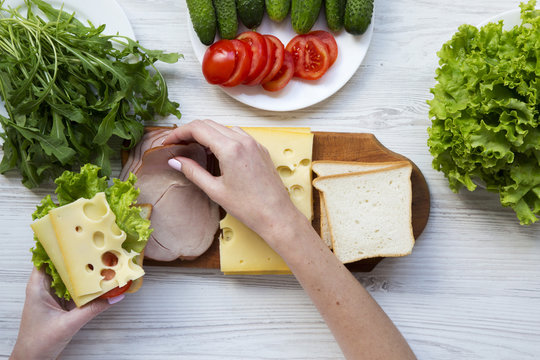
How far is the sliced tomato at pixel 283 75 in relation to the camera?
1.59 metres

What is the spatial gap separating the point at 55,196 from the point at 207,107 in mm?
668

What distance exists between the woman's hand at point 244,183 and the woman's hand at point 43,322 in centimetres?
54

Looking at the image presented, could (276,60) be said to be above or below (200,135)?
above

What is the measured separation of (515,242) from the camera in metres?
1.69

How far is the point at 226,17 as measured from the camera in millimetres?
1557

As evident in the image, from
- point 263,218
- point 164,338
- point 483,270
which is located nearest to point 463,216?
point 483,270

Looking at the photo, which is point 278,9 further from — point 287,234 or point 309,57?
point 287,234

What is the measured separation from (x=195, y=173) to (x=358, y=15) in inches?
30.9

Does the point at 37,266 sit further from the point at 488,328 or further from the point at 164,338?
the point at 488,328

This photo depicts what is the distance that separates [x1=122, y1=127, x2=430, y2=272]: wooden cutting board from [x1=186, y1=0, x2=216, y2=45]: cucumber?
39 cm

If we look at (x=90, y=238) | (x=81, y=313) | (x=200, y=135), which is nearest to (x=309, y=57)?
(x=200, y=135)

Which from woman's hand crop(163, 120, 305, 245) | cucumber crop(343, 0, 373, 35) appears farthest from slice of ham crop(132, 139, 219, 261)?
cucumber crop(343, 0, 373, 35)

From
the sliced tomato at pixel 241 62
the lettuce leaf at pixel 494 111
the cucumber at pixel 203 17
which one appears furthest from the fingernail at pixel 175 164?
the lettuce leaf at pixel 494 111

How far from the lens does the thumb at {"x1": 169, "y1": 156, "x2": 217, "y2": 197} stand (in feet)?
4.80
